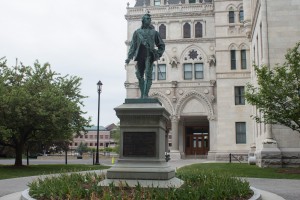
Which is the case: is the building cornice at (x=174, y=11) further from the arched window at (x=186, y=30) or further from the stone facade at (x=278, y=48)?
the stone facade at (x=278, y=48)

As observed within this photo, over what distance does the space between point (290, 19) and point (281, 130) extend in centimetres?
767

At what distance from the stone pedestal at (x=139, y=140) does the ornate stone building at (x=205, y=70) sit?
33.7 metres

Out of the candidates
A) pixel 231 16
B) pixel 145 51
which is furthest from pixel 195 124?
pixel 145 51

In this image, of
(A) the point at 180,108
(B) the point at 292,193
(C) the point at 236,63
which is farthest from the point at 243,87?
(B) the point at 292,193

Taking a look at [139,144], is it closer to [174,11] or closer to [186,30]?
[186,30]

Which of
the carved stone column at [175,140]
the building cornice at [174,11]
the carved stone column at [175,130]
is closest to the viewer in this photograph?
the carved stone column at [175,140]

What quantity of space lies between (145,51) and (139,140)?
319 centimetres

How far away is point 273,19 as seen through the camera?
87.6 feet

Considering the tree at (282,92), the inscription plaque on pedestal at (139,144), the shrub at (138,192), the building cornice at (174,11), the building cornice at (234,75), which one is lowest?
the shrub at (138,192)

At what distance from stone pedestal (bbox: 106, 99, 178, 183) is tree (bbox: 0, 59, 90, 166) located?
1327cm

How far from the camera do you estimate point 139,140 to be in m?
11.8

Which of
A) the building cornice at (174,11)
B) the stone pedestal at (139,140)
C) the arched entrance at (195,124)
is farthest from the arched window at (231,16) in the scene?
the stone pedestal at (139,140)

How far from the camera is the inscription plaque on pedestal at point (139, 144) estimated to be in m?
11.7

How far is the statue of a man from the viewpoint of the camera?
12946 mm
